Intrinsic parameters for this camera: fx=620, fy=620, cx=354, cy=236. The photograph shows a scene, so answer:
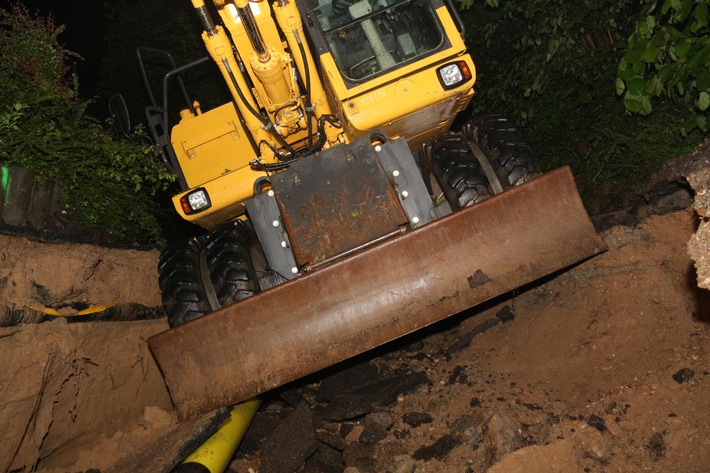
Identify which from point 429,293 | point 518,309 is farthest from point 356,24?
point 518,309

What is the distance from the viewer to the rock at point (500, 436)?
3.45 m

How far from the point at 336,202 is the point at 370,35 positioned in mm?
1373

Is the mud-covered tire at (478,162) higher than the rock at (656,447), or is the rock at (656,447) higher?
the mud-covered tire at (478,162)

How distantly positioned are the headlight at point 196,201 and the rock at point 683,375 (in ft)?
Result: 11.8

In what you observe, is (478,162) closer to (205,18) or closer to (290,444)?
(205,18)

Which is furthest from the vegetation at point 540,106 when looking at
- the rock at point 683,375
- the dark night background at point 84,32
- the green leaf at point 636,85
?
the dark night background at point 84,32

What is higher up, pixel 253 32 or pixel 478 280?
pixel 253 32

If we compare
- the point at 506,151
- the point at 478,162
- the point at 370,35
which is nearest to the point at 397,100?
the point at 370,35

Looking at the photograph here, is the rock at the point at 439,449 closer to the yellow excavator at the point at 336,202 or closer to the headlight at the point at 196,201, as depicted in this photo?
the yellow excavator at the point at 336,202

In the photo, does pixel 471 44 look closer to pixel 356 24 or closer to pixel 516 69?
pixel 516 69

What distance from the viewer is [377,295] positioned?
164 inches

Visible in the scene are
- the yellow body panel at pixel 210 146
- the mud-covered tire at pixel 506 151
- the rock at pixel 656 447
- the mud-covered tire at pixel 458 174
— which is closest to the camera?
the rock at pixel 656 447

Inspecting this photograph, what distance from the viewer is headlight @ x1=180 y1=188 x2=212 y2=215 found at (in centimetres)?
514

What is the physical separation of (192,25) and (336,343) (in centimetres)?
909
